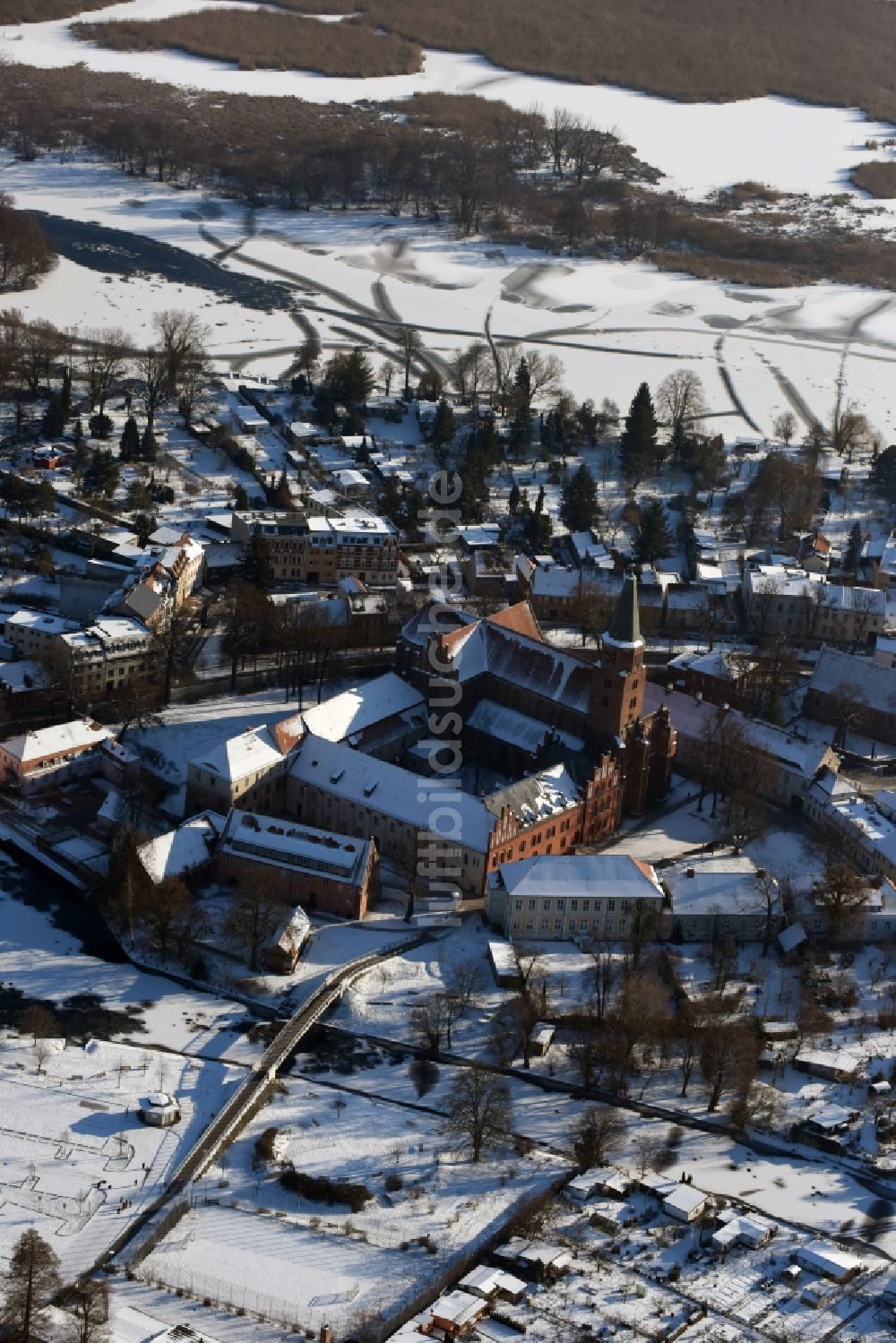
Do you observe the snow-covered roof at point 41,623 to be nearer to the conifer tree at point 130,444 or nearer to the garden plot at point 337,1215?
the conifer tree at point 130,444

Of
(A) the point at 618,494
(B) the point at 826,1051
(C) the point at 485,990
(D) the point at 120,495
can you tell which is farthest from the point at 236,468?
(B) the point at 826,1051

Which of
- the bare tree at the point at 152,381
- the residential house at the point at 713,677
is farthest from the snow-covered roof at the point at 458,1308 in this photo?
the bare tree at the point at 152,381

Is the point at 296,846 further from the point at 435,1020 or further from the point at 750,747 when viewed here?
the point at 750,747

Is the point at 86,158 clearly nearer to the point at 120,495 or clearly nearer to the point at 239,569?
the point at 120,495

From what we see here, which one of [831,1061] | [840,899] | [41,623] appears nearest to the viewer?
[831,1061]

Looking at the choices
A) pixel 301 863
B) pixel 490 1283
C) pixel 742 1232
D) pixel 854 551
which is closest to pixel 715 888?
pixel 301 863

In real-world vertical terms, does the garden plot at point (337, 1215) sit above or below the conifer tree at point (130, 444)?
below

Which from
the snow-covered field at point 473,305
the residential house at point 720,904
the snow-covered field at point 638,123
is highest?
the snow-covered field at point 638,123

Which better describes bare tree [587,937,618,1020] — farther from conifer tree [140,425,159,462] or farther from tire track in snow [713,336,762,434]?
tire track in snow [713,336,762,434]
